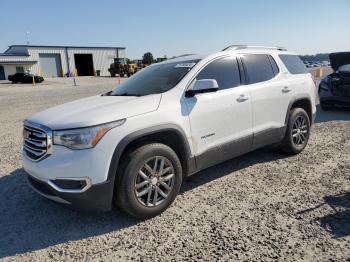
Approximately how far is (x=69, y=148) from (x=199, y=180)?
2118mm

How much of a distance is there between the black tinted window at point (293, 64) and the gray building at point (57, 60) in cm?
5036

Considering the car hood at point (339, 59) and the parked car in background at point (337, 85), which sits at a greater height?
the car hood at point (339, 59)

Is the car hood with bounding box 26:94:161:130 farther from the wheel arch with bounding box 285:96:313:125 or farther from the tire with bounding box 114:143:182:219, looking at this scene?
the wheel arch with bounding box 285:96:313:125

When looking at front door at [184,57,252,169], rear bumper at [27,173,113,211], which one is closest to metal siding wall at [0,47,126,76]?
front door at [184,57,252,169]

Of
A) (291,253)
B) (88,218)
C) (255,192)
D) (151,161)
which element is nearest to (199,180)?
(255,192)

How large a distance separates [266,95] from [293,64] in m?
1.25

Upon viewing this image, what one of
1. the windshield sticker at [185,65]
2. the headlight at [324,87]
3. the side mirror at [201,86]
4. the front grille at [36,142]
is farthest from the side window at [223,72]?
the headlight at [324,87]

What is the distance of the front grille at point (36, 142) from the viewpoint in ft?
11.0

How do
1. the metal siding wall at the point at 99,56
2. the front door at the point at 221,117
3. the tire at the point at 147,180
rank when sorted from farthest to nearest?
1. the metal siding wall at the point at 99,56
2. the front door at the point at 221,117
3. the tire at the point at 147,180

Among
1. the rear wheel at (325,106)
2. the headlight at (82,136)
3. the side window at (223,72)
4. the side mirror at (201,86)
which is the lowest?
the rear wheel at (325,106)

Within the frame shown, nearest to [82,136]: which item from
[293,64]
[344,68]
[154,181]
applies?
[154,181]

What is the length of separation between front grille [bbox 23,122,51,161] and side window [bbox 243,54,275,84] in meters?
2.87

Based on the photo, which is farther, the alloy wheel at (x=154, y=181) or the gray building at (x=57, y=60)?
the gray building at (x=57, y=60)

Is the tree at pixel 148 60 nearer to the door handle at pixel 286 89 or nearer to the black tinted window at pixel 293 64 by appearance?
the black tinted window at pixel 293 64
